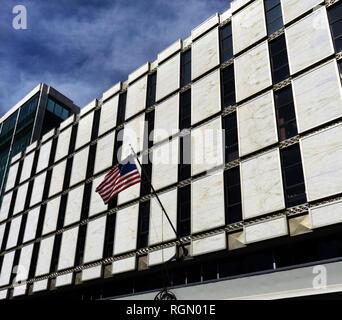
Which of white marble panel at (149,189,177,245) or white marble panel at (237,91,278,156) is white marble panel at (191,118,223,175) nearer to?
white marble panel at (237,91,278,156)

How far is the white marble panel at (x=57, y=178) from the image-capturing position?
35812 mm

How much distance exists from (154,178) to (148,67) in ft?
36.6

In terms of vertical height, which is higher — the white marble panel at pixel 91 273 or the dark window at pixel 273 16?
the dark window at pixel 273 16

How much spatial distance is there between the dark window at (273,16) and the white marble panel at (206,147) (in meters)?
6.77

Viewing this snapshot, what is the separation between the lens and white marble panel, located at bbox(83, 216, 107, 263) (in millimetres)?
27922

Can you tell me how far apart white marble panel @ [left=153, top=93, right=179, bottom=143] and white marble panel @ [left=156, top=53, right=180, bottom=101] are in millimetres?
946

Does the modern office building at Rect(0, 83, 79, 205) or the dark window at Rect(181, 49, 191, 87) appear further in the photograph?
the modern office building at Rect(0, 83, 79, 205)

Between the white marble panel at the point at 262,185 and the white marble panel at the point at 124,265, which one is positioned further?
the white marble panel at the point at 124,265

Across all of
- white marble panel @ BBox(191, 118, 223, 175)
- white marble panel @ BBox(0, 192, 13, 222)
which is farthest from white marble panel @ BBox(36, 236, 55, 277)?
white marble panel @ BBox(191, 118, 223, 175)

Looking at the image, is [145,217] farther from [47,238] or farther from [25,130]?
[25,130]

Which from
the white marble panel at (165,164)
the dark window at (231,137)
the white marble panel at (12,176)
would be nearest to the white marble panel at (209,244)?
the dark window at (231,137)

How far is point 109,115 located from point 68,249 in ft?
39.7

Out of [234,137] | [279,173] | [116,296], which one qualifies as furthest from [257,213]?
[116,296]

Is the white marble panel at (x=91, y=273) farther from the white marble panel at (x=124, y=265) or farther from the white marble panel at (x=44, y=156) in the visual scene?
the white marble panel at (x=44, y=156)
